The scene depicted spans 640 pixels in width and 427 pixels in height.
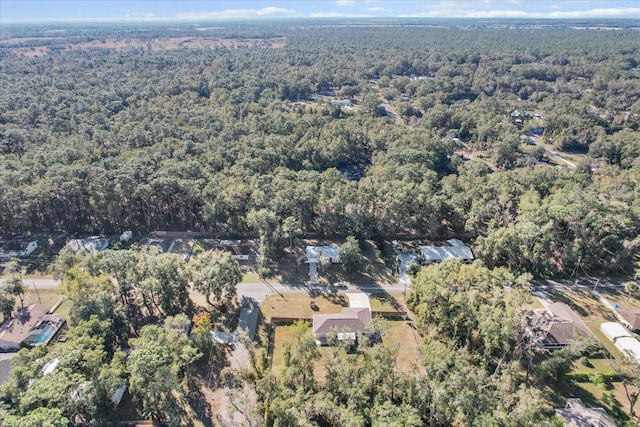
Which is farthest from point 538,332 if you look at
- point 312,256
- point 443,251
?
point 312,256

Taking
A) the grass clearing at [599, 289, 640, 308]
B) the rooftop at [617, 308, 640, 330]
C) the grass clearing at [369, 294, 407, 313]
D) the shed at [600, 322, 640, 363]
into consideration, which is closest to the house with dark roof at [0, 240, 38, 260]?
the grass clearing at [369, 294, 407, 313]

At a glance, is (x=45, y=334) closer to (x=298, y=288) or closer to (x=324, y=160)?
(x=298, y=288)

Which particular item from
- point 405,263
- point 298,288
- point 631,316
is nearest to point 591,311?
point 631,316

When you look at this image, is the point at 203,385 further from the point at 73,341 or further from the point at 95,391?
the point at 73,341

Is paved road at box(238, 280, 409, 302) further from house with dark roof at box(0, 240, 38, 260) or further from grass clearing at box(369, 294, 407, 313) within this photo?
house with dark roof at box(0, 240, 38, 260)

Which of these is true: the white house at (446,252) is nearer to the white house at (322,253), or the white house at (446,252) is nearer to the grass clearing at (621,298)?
the white house at (322,253)

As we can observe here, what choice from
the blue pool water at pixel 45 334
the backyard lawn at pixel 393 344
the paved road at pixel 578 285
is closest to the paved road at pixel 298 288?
the backyard lawn at pixel 393 344
